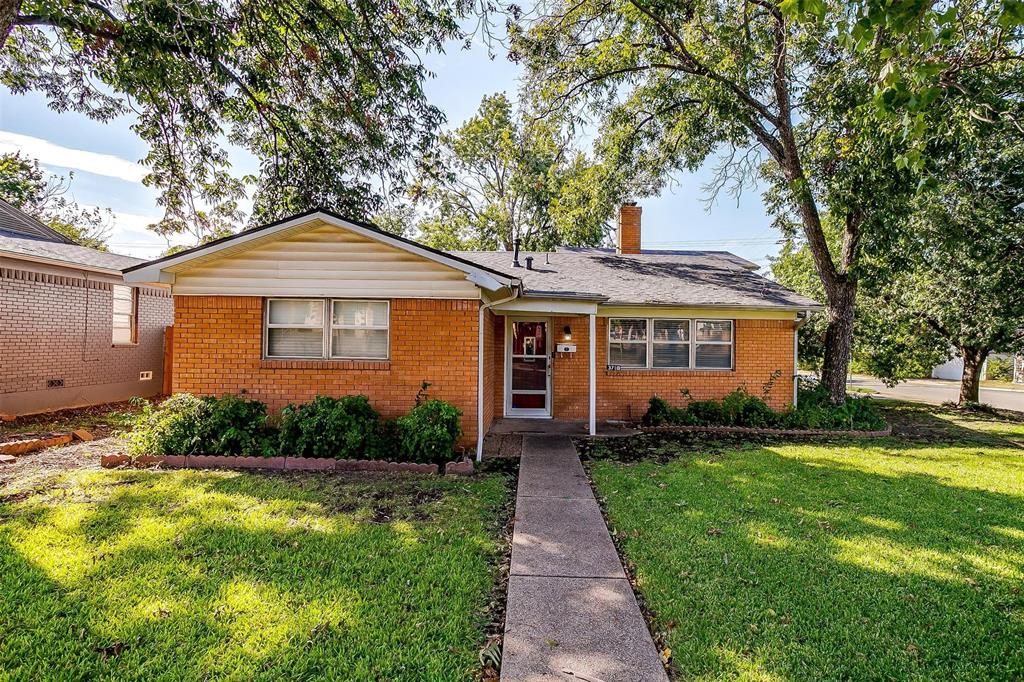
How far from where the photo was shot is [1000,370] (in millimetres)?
28422

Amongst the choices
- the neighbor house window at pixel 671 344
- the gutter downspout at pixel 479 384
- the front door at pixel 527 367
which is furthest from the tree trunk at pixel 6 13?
the neighbor house window at pixel 671 344

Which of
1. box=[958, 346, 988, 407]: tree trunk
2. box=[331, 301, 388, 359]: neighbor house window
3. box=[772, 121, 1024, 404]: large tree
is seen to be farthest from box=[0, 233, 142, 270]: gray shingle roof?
box=[958, 346, 988, 407]: tree trunk

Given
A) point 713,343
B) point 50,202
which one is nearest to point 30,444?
point 713,343

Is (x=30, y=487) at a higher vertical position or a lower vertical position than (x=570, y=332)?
lower

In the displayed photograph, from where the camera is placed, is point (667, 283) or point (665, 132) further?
point (665, 132)

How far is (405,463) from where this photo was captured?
6.79m

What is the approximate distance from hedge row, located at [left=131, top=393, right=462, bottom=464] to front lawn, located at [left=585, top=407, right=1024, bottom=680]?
→ 261 centimetres

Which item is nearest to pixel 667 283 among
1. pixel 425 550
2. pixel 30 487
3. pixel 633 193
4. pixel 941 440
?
pixel 633 193

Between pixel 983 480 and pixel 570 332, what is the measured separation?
7.54 meters

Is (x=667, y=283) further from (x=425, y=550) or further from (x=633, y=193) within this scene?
(x=425, y=550)

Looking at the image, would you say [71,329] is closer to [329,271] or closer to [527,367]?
[329,271]

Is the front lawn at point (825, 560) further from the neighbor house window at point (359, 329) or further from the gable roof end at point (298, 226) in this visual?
the neighbor house window at point (359, 329)

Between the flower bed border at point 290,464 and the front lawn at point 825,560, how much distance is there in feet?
8.08

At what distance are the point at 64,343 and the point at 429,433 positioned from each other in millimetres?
10503
